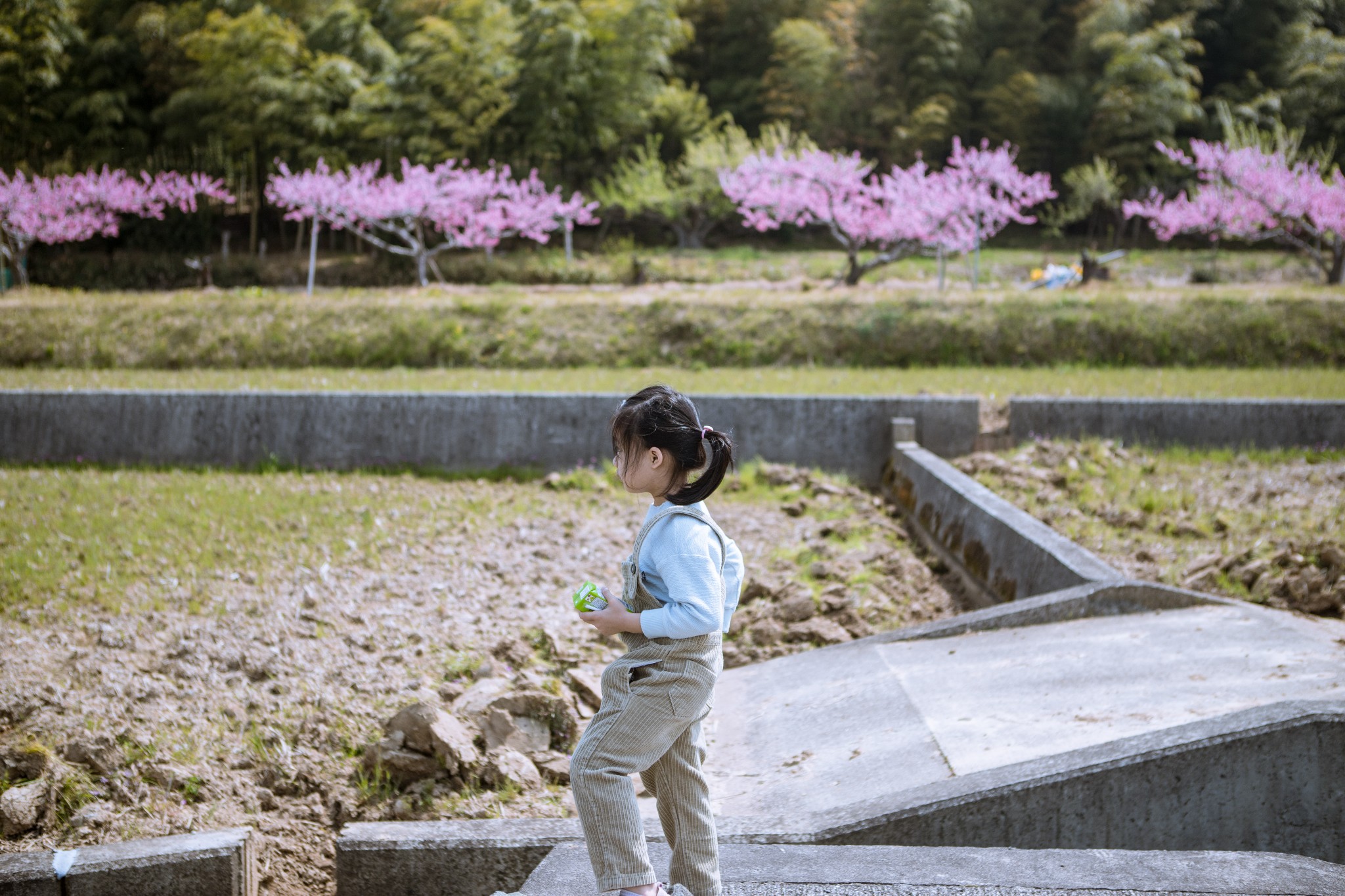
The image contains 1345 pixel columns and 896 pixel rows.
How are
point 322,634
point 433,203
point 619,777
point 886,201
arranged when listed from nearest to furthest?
point 619,777, point 322,634, point 433,203, point 886,201

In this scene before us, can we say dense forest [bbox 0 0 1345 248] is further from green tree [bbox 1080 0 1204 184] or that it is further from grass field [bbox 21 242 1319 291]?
grass field [bbox 21 242 1319 291]

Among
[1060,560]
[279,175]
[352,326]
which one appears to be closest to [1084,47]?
[279,175]

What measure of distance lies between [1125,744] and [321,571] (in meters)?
4.18

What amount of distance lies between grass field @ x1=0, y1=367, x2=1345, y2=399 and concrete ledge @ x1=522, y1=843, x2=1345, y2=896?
743 centimetres

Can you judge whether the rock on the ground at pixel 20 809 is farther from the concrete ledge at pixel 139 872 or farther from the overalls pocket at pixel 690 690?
the overalls pocket at pixel 690 690

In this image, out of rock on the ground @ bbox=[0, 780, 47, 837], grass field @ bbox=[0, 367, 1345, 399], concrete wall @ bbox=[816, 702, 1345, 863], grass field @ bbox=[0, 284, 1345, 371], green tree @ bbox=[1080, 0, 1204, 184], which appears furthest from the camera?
green tree @ bbox=[1080, 0, 1204, 184]

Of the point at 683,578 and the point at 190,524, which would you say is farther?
the point at 190,524

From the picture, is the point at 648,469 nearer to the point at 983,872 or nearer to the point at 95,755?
the point at 983,872

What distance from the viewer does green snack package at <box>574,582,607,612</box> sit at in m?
1.96

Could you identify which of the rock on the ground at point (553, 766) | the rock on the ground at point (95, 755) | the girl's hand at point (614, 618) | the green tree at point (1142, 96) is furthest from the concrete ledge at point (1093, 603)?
the green tree at point (1142, 96)

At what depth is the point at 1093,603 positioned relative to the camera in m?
4.27

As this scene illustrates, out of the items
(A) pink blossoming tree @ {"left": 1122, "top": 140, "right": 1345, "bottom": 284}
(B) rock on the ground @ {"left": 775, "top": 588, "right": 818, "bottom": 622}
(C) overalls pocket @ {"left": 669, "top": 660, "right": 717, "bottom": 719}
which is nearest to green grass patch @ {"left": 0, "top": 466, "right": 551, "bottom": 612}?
(B) rock on the ground @ {"left": 775, "top": 588, "right": 818, "bottom": 622}

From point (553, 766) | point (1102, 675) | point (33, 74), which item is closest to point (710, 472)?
point (553, 766)

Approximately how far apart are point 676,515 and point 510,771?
1493mm
